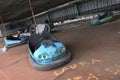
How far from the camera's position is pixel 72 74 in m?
1.71

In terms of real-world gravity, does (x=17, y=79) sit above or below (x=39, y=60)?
below

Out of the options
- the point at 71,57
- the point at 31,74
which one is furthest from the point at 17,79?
the point at 71,57

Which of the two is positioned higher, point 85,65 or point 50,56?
point 50,56

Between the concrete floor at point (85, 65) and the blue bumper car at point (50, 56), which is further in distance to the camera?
the blue bumper car at point (50, 56)

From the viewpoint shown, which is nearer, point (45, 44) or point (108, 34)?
point (45, 44)

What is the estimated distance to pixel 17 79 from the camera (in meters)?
1.88

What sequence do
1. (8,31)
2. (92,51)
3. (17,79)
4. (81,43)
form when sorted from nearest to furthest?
(17,79), (92,51), (81,43), (8,31)

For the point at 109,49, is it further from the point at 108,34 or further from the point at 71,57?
the point at 108,34

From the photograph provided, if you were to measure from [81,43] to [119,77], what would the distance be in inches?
44.9

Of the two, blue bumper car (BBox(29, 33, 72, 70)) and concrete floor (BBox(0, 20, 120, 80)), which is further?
blue bumper car (BBox(29, 33, 72, 70))

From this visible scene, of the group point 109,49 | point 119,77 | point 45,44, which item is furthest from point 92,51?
point 119,77

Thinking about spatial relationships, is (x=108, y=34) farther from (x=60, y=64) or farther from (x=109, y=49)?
(x=60, y=64)

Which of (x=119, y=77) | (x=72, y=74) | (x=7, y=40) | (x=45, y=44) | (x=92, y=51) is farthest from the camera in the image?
(x=7, y=40)

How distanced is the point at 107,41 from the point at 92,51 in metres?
0.35
